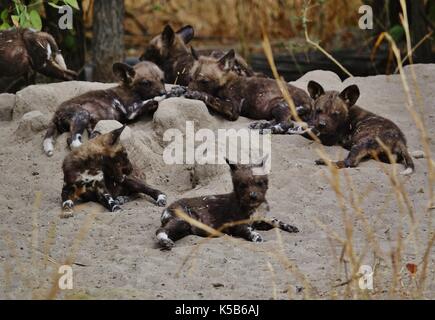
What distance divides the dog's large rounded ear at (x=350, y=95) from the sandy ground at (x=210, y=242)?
48cm

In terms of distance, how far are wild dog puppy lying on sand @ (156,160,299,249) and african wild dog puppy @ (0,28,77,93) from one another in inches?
140

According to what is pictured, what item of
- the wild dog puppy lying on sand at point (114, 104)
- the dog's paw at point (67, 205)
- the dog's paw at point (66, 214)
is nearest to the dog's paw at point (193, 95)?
the wild dog puppy lying on sand at point (114, 104)

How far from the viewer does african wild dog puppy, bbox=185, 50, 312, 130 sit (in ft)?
27.9

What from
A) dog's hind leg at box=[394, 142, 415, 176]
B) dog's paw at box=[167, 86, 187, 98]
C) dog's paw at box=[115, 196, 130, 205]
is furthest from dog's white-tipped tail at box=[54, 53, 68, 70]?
dog's hind leg at box=[394, 142, 415, 176]

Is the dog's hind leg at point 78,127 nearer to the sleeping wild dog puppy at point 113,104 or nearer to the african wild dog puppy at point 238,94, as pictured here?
the sleeping wild dog puppy at point 113,104

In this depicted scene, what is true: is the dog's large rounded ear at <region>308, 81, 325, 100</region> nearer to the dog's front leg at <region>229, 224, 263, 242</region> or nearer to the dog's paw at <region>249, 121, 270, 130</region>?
the dog's paw at <region>249, 121, 270, 130</region>

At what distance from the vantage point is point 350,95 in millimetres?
8250

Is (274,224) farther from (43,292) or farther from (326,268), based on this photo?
(43,292)

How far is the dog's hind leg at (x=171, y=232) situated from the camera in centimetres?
589

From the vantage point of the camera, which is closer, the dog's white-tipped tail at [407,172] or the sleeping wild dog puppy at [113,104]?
the dog's white-tipped tail at [407,172]

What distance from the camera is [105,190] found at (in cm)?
691

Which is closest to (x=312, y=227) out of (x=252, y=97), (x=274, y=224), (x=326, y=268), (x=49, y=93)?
(x=274, y=224)

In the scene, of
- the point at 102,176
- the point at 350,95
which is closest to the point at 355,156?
the point at 350,95
